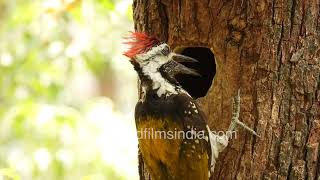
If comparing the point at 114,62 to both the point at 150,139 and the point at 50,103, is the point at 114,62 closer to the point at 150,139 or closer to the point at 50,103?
the point at 50,103

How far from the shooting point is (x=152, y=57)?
121 inches

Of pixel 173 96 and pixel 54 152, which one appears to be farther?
pixel 54 152

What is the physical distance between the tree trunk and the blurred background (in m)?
1.96

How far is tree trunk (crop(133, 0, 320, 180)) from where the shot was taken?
3025 millimetres

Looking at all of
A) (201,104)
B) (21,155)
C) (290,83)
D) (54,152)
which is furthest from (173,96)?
(21,155)

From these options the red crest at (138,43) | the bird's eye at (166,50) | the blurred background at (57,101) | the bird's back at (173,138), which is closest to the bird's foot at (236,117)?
the bird's back at (173,138)

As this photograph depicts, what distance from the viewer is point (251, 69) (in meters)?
3.10

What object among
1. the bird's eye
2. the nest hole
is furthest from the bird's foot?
the nest hole

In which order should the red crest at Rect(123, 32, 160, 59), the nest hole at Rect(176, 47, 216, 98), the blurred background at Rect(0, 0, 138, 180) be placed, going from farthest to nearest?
the blurred background at Rect(0, 0, 138, 180) < the nest hole at Rect(176, 47, 216, 98) < the red crest at Rect(123, 32, 160, 59)

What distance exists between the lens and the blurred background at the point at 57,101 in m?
5.16

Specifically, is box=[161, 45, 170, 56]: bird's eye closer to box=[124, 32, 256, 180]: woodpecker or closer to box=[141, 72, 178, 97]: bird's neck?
box=[124, 32, 256, 180]: woodpecker

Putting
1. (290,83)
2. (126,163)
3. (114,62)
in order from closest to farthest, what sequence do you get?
(290,83)
(126,163)
(114,62)

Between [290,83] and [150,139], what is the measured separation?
2.81 feet

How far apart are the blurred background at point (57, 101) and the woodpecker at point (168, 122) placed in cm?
183
